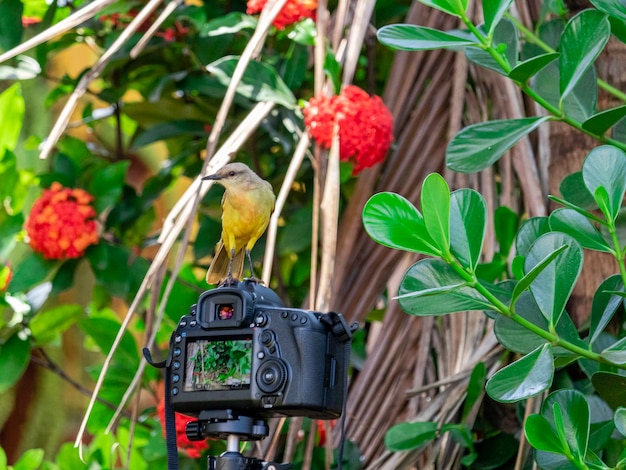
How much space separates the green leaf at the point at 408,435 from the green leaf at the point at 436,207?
1.92 ft

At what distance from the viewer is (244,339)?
1.17 metres

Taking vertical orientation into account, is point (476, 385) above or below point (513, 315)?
below

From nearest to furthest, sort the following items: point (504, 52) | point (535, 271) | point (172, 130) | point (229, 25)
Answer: point (535, 271) → point (504, 52) → point (229, 25) → point (172, 130)

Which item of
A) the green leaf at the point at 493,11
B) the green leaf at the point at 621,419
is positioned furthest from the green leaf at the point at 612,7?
the green leaf at the point at 621,419

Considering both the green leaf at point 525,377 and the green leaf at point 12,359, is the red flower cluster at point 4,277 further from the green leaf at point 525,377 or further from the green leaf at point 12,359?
the green leaf at point 525,377

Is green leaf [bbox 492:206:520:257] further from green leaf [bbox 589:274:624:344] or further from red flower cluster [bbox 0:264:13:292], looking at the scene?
red flower cluster [bbox 0:264:13:292]

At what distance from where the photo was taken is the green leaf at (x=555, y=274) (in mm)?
1070

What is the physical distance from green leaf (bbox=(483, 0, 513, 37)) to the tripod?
55 cm

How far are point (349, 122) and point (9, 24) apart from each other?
83 centimetres

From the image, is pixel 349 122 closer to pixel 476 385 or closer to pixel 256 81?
pixel 256 81

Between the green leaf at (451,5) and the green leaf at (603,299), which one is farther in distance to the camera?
the green leaf at (603,299)

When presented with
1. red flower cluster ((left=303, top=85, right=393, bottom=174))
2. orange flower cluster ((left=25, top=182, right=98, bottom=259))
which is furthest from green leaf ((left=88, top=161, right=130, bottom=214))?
red flower cluster ((left=303, top=85, right=393, bottom=174))

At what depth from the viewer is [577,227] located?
1.15 metres

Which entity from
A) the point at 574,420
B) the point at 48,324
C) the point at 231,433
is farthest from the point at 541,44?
the point at 48,324
